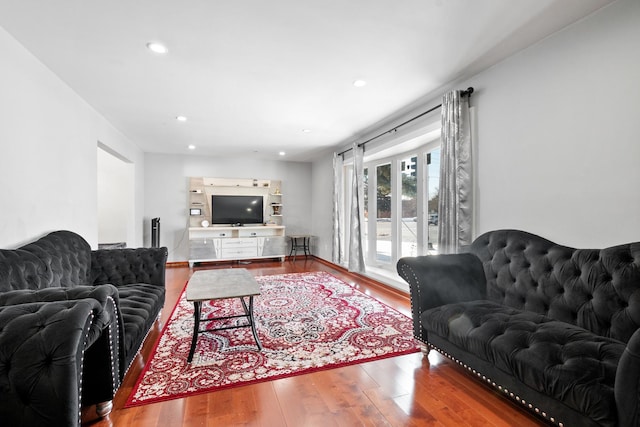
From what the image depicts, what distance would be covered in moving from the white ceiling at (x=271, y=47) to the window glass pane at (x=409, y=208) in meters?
1.17

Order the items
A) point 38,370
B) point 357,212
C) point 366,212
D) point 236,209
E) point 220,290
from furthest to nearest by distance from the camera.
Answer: point 236,209
point 366,212
point 357,212
point 220,290
point 38,370

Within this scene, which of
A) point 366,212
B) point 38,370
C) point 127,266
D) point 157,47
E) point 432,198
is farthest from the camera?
point 366,212

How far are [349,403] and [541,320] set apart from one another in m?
1.32

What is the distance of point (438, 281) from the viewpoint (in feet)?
7.59

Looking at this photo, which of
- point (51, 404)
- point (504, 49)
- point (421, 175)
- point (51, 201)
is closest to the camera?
point (51, 404)

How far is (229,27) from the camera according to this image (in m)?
2.06

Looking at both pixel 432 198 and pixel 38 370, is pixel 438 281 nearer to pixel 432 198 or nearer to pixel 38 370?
pixel 432 198

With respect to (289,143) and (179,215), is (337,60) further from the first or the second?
(179,215)

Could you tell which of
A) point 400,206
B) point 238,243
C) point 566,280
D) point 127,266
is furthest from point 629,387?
point 238,243

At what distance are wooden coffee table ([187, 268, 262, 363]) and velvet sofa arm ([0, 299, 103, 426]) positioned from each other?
3.52ft

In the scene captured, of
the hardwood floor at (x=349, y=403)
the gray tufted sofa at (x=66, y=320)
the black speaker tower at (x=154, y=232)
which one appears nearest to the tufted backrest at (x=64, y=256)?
the gray tufted sofa at (x=66, y=320)

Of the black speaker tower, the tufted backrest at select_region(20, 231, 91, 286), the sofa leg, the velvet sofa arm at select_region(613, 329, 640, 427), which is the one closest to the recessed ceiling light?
the tufted backrest at select_region(20, 231, 91, 286)

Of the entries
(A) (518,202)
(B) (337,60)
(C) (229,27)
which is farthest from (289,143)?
(A) (518,202)

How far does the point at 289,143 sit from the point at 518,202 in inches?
156
